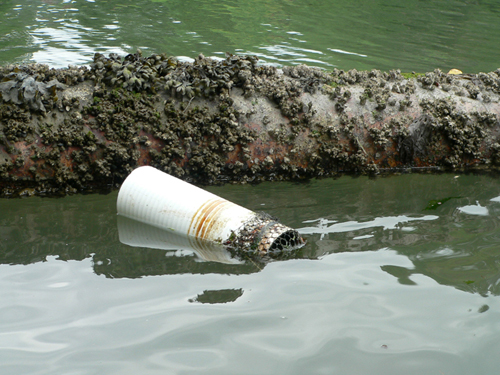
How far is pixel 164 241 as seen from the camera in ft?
14.5

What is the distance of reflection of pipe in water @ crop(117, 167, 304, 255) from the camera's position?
14.1 ft

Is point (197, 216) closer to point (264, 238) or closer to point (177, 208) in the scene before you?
point (177, 208)

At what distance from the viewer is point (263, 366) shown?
302cm

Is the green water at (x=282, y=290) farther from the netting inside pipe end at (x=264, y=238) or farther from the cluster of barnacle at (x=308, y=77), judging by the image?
the cluster of barnacle at (x=308, y=77)

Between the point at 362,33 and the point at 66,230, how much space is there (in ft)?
36.3

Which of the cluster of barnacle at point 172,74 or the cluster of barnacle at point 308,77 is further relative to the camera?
the cluster of barnacle at point 308,77

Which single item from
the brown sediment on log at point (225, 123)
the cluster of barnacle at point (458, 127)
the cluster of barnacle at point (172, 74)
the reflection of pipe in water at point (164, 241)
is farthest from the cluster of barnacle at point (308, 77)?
the reflection of pipe in water at point (164, 241)

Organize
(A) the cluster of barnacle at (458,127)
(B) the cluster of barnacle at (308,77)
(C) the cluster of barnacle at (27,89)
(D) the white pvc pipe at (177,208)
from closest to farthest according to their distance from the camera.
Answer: (D) the white pvc pipe at (177,208)
(C) the cluster of barnacle at (27,89)
(B) the cluster of barnacle at (308,77)
(A) the cluster of barnacle at (458,127)

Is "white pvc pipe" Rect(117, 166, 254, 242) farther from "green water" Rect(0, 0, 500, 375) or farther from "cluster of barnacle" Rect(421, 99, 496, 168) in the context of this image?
"cluster of barnacle" Rect(421, 99, 496, 168)

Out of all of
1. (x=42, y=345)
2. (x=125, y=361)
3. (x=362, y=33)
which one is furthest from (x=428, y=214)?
(x=362, y=33)

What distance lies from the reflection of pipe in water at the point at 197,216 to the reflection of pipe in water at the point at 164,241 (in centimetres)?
4

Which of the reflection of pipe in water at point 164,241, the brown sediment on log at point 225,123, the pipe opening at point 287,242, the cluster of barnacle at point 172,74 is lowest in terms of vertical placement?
the reflection of pipe in water at point 164,241

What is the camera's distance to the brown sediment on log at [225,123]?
5.10 meters

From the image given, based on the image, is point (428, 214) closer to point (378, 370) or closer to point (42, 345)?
point (378, 370)
